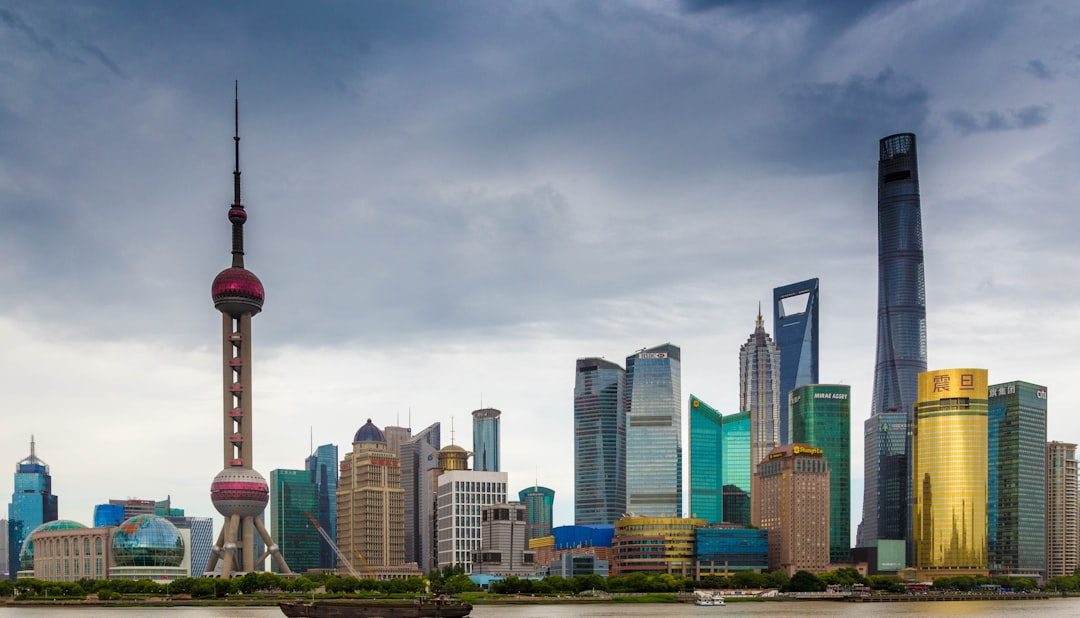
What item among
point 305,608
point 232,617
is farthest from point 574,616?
point 232,617

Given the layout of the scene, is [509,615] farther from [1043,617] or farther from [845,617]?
[1043,617]

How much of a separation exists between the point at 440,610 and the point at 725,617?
4727 cm

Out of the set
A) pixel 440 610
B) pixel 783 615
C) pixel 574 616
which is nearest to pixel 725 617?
pixel 783 615

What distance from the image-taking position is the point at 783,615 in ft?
647

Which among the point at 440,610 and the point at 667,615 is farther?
the point at 667,615

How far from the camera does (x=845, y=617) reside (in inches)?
7480

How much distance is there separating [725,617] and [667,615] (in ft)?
29.8

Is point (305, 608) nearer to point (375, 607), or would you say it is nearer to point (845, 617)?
point (375, 607)

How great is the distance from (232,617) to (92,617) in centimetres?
2215

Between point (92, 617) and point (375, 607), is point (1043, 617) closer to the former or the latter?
point (375, 607)

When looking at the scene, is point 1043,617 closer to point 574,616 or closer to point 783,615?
point 783,615

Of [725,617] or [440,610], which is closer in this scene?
[440,610]

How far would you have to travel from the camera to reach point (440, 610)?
7106 inches

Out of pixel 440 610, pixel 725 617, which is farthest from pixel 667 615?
pixel 440 610
